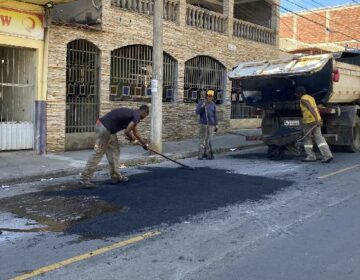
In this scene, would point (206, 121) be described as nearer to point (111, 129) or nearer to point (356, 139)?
point (356, 139)

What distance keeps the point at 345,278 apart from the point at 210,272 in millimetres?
1200

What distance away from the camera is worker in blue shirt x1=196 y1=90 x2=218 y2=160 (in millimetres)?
12766

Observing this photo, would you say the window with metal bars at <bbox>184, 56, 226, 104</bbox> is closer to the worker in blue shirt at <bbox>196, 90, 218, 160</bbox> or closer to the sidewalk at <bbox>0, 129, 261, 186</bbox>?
the sidewalk at <bbox>0, 129, 261, 186</bbox>

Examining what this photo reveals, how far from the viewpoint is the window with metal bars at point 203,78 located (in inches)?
697

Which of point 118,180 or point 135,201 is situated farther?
point 118,180

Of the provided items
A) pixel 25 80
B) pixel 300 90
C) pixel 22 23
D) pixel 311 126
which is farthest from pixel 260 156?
pixel 22 23

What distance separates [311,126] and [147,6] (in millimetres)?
6888

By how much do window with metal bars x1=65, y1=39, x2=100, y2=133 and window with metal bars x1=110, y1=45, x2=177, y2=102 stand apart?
2.25 ft

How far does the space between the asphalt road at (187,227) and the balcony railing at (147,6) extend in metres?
6.88

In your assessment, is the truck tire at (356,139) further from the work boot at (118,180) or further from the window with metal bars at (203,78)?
the work boot at (118,180)

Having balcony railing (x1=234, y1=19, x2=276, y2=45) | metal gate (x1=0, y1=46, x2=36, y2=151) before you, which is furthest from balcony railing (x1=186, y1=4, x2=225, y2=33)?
metal gate (x1=0, y1=46, x2=36, y2=151)

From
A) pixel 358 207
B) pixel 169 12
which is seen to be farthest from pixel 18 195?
pixel 169 12

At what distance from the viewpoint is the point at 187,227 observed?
6.24 m

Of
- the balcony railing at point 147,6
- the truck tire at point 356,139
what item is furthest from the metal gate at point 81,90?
the truck tire at point 356,139
